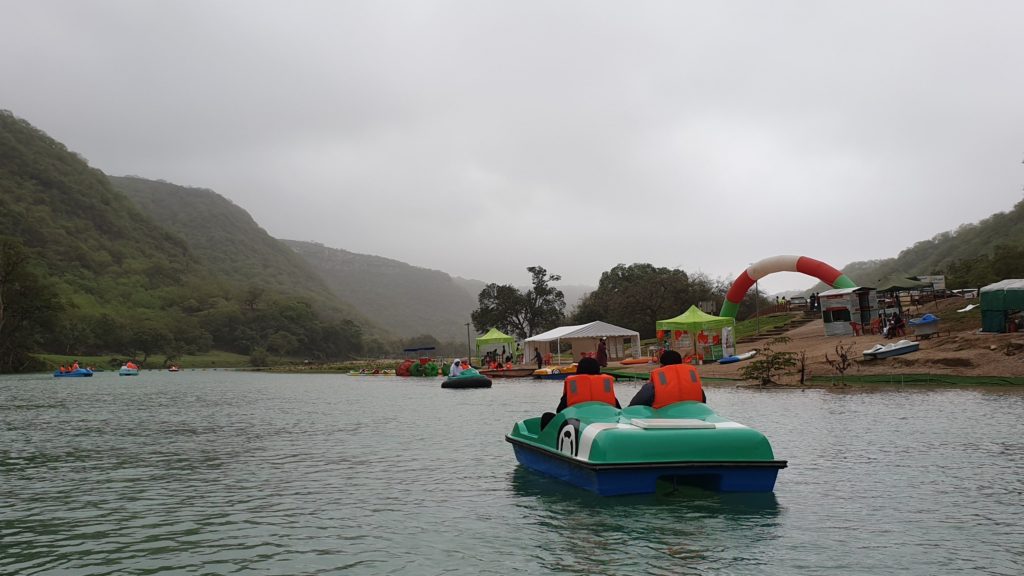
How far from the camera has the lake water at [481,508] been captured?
8.49m

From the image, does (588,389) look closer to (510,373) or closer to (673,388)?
(673,388)

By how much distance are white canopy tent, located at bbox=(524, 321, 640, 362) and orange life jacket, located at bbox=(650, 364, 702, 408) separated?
155ft

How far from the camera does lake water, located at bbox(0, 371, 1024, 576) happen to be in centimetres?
849

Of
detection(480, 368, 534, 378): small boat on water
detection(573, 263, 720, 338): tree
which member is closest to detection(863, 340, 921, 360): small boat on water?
detection(480, 368, 534, 378): small boat on water

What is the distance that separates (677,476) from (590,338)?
5647cm

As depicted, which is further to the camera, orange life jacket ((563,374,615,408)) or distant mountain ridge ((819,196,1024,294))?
distant mountain ridge ((819,196,1024,294))

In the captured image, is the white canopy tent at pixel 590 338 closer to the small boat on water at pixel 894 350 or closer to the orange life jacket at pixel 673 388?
the small boat on water at pixel 894 350

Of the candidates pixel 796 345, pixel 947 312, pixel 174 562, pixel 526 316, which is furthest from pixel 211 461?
pixel 526 316

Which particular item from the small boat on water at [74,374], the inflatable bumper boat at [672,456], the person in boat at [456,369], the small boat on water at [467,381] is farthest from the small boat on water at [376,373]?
the inflatable bumper boat at [672,456]

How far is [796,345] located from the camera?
50.5 m

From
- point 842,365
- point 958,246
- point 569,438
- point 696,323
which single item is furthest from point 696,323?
point 958,246

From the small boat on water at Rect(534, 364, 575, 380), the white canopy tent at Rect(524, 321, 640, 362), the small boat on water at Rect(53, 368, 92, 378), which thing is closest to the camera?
the small boat on water at Rect(534, 364, 575, 380)

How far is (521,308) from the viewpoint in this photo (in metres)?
122

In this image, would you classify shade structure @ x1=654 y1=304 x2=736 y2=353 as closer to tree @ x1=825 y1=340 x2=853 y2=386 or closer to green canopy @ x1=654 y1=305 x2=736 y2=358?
green canopy @ x1=654 y1=305 x2=736 y2=358
